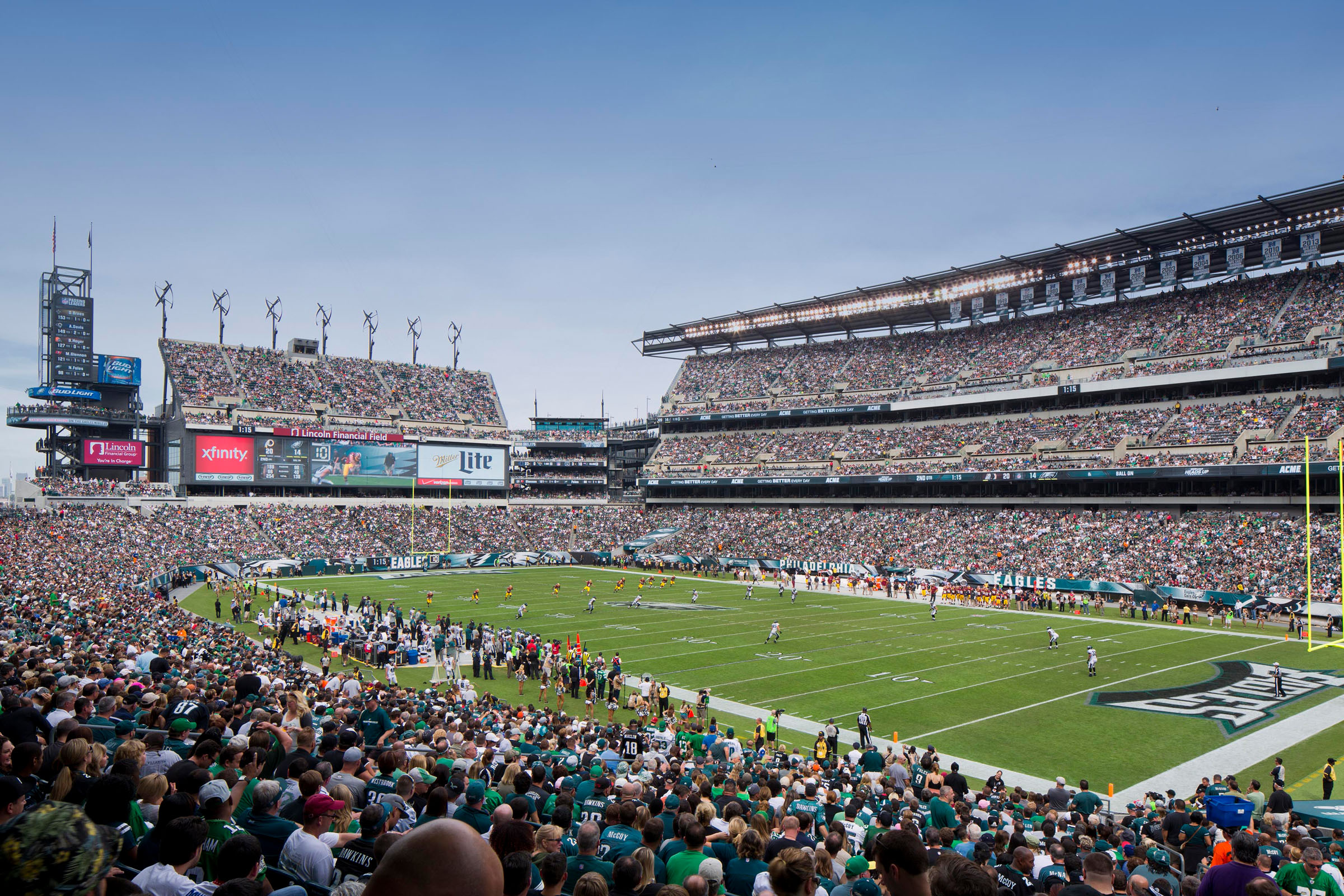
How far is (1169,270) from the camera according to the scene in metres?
54.1

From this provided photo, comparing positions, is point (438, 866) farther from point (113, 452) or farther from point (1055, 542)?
point (113, 452)

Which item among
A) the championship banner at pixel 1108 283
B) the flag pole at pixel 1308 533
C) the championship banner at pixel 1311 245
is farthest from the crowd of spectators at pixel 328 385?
the championship banner at pixel 1311 245

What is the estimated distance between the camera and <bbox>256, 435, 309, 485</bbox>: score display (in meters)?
65.7

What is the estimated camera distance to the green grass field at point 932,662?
2008cm

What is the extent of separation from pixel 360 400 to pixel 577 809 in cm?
7433

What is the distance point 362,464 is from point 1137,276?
6280cm

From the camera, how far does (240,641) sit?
24156 millimetres

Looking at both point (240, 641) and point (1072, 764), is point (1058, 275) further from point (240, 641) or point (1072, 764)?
point (240, 641)

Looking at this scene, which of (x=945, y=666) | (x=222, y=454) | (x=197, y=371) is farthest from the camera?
(x=197, y=371)

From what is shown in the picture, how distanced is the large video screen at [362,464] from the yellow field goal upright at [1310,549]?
208ft

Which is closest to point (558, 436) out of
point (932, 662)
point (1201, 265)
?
point (1201, 265)

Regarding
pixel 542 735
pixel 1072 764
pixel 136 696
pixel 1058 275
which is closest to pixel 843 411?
pixel 1058 275

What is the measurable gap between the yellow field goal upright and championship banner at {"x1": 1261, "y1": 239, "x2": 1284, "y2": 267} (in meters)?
13.2

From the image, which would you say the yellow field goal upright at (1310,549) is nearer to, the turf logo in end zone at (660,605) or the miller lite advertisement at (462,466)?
the turf logo in end zone at (660,605)
